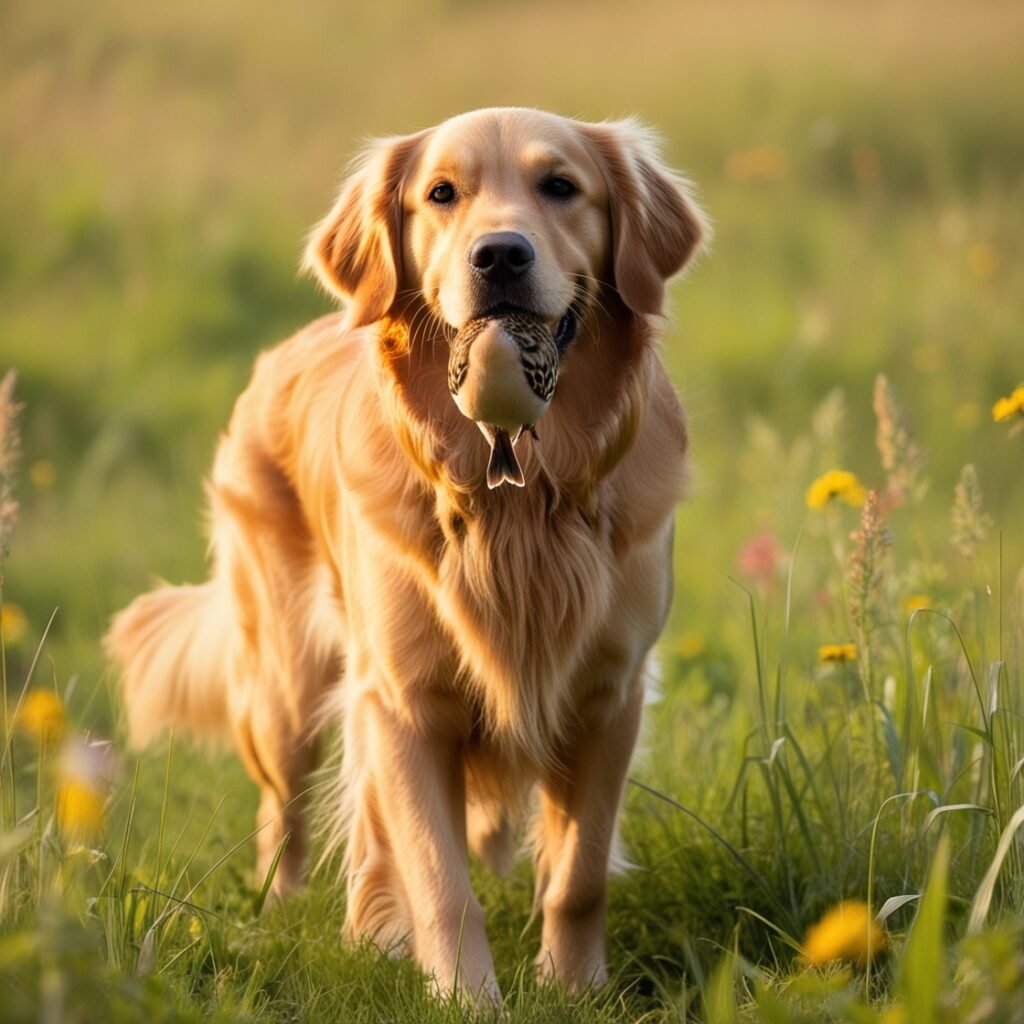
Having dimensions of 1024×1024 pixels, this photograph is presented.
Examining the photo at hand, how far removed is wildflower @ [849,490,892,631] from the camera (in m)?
3.03

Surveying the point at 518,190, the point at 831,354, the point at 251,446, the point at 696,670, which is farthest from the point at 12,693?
the point at 831,354

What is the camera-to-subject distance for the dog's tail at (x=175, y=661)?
183 inches

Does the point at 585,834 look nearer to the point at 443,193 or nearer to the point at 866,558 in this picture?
the point at 866,558

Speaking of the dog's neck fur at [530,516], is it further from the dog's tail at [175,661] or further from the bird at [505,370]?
the dog's tail at [175,661]

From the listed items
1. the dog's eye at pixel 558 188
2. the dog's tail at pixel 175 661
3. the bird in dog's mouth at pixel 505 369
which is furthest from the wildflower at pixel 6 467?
the dog's tail at pixel 175 661

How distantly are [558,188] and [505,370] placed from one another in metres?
0.54

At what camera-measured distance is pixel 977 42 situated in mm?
10438

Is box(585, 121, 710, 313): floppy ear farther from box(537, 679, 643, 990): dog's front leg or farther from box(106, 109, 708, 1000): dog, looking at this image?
box(537, 679, 643, 990): dog's front leg

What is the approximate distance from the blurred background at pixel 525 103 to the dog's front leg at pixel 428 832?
1621mm

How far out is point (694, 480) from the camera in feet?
11.3

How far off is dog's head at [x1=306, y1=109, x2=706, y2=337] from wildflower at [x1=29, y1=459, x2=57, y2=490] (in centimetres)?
329

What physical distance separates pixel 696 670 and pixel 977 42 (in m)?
6.96

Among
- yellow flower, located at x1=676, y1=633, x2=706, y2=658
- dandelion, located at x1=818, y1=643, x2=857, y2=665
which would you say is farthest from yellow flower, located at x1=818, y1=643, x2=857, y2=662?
yellow flower, located at x1=676, y1=633, x2=706, y2=658

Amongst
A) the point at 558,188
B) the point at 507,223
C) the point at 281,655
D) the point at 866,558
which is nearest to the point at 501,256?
the point at 507,223
